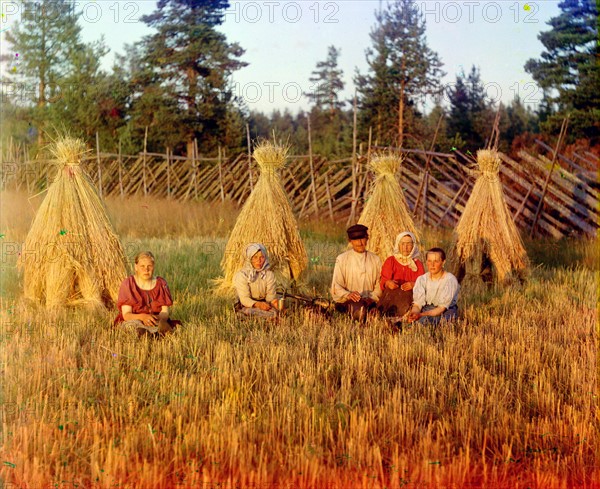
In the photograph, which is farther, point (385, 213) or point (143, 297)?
point (385, 213)

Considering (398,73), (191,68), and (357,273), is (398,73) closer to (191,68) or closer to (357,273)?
(191,68)

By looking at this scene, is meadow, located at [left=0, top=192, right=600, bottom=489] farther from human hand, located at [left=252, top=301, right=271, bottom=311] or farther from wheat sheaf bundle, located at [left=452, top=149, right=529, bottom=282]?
wheat sheaf bundle, located at [left=452, top=149, right=529, bottom=282]

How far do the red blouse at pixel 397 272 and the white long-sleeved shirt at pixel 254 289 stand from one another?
1134mm

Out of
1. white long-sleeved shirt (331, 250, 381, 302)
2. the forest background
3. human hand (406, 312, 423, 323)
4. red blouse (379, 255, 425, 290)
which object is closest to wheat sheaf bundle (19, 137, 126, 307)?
white long-sleeved shirt (331, 250, 381, 302)

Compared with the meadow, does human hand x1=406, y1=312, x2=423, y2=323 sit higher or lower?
higher

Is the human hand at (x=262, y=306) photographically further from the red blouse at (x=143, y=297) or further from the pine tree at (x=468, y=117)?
the pine tree at (x=468, y=117)

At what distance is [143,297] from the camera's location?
6383 millimetres

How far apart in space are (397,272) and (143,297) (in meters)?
2.52

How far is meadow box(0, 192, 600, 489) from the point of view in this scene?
3697mm

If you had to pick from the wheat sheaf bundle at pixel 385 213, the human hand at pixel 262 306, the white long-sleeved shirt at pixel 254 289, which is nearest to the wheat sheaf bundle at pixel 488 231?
the wheat sheaf bundle at pixel 385 213

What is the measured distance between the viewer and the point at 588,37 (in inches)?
961

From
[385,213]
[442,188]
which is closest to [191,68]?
[442,188]

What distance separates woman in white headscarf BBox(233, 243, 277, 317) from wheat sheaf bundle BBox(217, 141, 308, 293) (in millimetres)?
1393

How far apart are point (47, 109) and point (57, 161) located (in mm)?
24038
